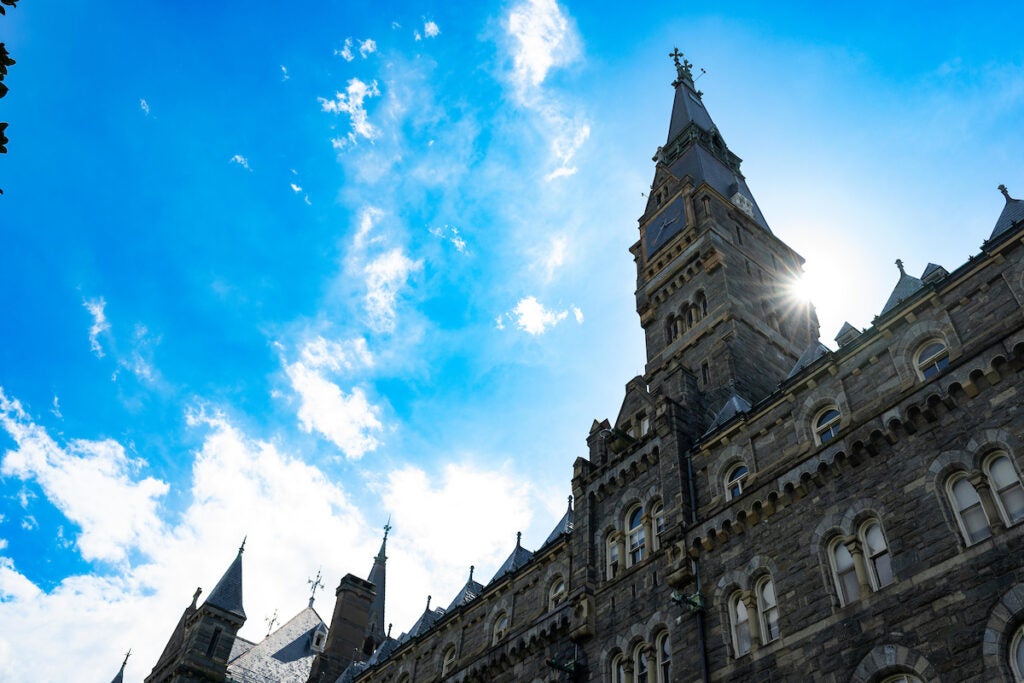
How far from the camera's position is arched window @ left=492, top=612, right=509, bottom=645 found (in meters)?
33.3

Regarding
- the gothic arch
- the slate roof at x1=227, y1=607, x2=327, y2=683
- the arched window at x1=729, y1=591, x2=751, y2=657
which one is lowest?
the gothic arch

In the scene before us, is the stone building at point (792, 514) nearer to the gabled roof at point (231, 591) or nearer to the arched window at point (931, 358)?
the arched window at point (931, 358)

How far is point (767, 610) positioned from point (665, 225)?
25.5m

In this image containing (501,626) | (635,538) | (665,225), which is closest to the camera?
(635,538)

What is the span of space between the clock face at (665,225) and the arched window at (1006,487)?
2469 cm

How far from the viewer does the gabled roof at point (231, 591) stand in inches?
2258

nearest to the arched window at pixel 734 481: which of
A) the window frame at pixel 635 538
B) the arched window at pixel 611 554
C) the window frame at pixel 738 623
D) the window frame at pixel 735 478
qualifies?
the window frame at pixel 735 478

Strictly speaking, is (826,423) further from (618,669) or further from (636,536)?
(618,669)

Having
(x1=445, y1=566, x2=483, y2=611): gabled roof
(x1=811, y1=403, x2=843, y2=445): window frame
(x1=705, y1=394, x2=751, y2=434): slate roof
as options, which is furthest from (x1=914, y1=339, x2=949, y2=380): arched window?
(x1=445, y1=566, x2=483, y2=611): gabled roof

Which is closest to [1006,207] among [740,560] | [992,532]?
[992,532]

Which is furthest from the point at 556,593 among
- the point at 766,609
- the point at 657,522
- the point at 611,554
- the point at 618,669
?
the point at 766,609

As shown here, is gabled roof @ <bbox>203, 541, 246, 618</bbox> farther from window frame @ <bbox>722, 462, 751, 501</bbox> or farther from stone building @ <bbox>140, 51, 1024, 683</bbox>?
window frame @ <bbox>722, 462, 751, 501</bbox>

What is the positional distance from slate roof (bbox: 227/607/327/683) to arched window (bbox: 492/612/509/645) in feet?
93.5

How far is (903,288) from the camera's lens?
25.0m
